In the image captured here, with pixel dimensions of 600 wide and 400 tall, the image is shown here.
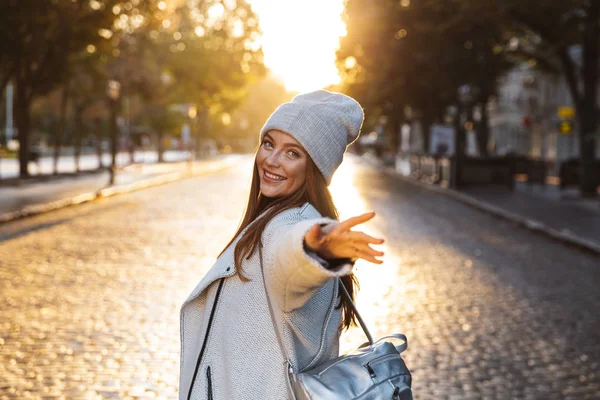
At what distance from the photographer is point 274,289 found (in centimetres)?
249

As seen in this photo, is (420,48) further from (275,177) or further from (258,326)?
(258,326)

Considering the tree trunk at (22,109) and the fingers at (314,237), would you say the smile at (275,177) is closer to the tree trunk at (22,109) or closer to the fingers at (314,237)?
the fingers at (314,237)

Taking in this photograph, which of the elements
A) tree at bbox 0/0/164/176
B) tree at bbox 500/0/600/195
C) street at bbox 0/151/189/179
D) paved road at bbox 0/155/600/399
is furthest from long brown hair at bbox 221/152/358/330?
street at bbox 0/151/189/179

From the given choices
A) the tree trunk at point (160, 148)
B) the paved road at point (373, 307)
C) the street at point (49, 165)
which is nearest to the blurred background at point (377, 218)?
the paved road at point (373, 307)

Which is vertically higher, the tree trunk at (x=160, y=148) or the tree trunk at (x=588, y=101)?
the tree trunk at (x=588, y=101)

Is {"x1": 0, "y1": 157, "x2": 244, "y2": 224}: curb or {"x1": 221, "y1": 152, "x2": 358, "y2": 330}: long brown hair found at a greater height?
{"x1": 221, "y1": 152, "x2": 358, "y2": 330}: long brown hair

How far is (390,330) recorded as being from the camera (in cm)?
833

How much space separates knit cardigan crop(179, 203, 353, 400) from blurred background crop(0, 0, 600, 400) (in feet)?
11.5

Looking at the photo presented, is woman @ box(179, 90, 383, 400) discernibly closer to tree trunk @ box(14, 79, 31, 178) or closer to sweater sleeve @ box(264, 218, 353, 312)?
sweater sleeve @ box(264, 218, 353, 312)

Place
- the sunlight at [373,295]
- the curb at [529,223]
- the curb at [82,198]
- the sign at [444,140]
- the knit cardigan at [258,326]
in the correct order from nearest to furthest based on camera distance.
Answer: the knit cardigan at [258,326] → the sunlight at [373,295] → the curb at [529,223] → the curb at [82,198] → the sign at [444,140]

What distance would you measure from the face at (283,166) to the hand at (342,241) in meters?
0.45

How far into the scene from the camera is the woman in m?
2.55

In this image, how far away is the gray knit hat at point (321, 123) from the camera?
2.68 meters

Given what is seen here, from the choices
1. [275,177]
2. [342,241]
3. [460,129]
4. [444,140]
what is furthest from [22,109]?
[342,241]
